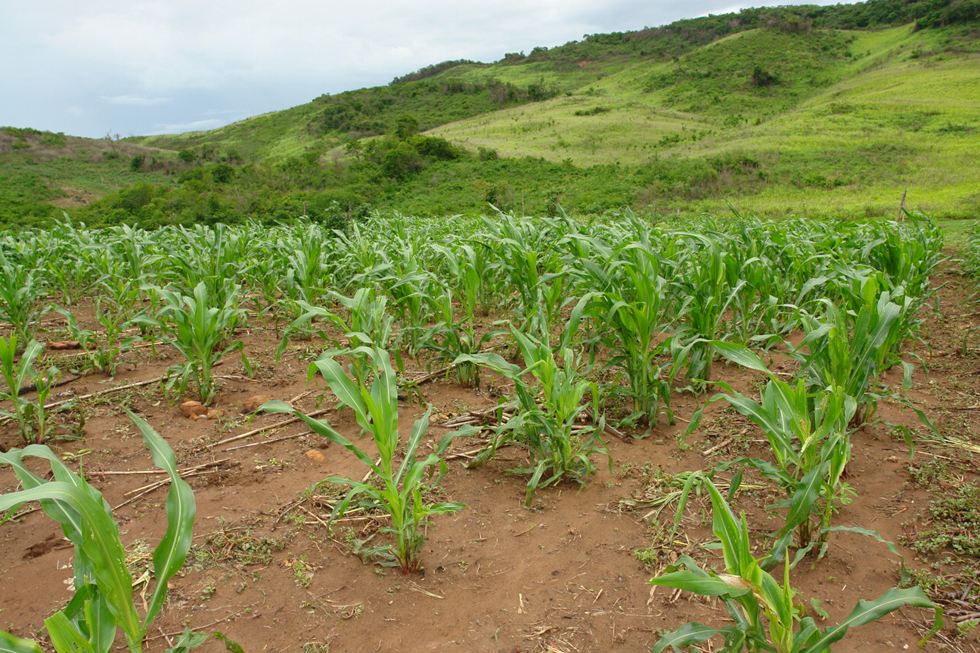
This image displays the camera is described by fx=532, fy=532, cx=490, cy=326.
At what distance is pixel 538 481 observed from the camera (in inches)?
91.6

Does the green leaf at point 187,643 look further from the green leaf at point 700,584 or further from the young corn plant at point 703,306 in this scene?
the young corn plant at point 703,306

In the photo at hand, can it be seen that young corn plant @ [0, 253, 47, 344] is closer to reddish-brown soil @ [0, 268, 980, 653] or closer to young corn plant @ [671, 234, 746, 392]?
reddish-brown soil @ [0, 268, 980, 653]

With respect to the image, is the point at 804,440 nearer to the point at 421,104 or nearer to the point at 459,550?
the point at 459,550

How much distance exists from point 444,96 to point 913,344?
6503 cm

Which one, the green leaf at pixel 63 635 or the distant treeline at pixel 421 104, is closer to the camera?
the green leaf at pixel 63 635

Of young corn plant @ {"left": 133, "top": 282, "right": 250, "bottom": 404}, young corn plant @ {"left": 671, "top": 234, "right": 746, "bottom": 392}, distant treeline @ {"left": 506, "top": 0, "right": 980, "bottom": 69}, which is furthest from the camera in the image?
distant treeline @ {"left": 506, "top": 0, "right": 980, "bottom": 69}

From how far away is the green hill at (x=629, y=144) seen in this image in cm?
2331

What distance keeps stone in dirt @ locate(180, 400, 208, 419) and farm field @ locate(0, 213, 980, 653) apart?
0.04 ft

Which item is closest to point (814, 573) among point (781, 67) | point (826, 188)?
point (826, 188)

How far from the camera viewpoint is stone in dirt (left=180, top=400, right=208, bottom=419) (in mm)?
3047

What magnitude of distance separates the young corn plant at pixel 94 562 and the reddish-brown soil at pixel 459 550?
1.10ft

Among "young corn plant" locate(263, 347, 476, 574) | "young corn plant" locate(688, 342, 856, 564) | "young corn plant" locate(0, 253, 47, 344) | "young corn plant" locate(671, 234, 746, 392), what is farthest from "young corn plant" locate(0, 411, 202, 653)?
"young corn plant" locate(0, 253, 47, 344)

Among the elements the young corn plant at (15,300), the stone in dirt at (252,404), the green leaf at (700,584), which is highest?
the young corn plant at (15,300)

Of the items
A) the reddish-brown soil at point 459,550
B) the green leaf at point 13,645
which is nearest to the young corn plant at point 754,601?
the reddish-brown soil at point 459,550
